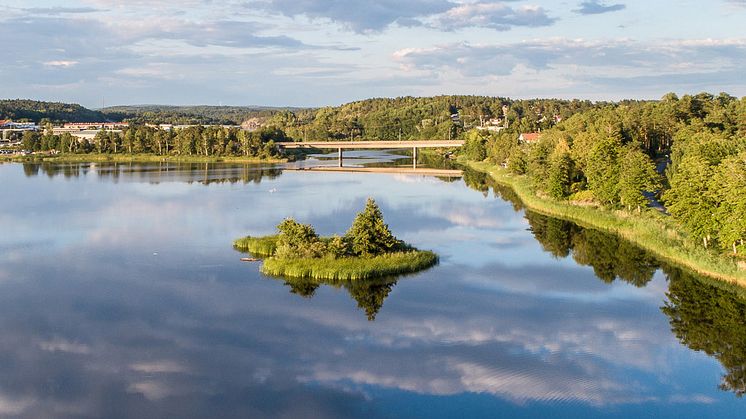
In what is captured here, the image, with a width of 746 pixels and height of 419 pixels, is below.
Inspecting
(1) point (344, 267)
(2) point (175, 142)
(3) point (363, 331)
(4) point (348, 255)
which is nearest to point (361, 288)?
(1) point (344, 267)

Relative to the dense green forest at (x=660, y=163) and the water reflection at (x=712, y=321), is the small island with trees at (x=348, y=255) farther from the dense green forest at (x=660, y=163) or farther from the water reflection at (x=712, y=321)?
the dense green forest at (x=660, y=163)

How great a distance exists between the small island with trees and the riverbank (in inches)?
2863

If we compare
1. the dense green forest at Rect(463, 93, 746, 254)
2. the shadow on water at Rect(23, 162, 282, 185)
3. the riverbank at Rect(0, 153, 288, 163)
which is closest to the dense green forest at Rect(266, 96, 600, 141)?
the riverbank at Rect(0, 153, 288, 163)

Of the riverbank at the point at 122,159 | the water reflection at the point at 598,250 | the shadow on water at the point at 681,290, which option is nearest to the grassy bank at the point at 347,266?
the water reflection at the point at 598,250

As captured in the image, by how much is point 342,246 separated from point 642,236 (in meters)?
16.0

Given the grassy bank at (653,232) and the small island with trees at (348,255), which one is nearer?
the grassy bank at (653,232)

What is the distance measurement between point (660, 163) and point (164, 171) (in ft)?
177

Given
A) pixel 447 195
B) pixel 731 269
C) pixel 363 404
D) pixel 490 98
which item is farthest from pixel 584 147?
pixel 490 98

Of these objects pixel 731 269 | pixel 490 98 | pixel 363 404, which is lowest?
pixel 363 404

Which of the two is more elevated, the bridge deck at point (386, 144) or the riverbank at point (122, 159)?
the bridge deck at point (386, 144)

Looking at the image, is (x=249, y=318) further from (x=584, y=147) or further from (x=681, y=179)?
(x=584, y=147)

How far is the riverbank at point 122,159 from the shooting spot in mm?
102938

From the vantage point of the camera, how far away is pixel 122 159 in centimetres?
10719

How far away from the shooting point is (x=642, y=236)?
118 ft
